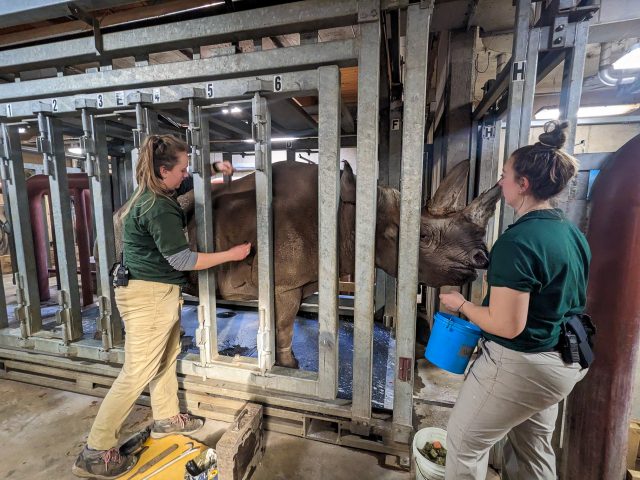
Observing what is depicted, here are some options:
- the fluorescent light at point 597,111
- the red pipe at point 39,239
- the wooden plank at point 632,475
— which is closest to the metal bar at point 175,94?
the red pipe at point 39,239

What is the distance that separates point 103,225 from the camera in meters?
2.65

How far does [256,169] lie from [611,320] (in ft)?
Answer: 7.77

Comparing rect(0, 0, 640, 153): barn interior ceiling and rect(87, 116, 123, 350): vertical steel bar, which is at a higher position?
rect(0, 0, 640, 153): barn interior ceiling

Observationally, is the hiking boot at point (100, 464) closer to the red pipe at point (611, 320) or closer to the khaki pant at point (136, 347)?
the khaki pant at point (136, 347)

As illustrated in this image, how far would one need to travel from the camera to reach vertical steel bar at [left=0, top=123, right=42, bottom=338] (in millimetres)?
2900

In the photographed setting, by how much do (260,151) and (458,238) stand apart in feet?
5.40

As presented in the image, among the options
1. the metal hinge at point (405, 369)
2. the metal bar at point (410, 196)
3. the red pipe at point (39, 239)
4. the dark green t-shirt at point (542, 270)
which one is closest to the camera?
the dark green t-shirt at point (542, 270)

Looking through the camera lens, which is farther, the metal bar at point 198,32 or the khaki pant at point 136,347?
the khaki pant at point 136,347

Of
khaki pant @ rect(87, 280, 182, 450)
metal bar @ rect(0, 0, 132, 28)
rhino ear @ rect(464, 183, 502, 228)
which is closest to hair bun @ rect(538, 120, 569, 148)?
rhino ear @ rect(464, 183, 502, 228)

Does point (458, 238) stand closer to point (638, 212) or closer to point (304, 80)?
point (638, 212)

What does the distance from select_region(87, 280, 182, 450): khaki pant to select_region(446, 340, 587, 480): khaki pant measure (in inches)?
76.1

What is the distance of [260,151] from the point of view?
2.11 meters

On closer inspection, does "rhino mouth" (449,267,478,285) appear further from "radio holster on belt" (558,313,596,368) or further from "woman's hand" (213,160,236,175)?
"woman's hand" (213,160,236,175)

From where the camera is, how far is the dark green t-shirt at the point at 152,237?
195cm
